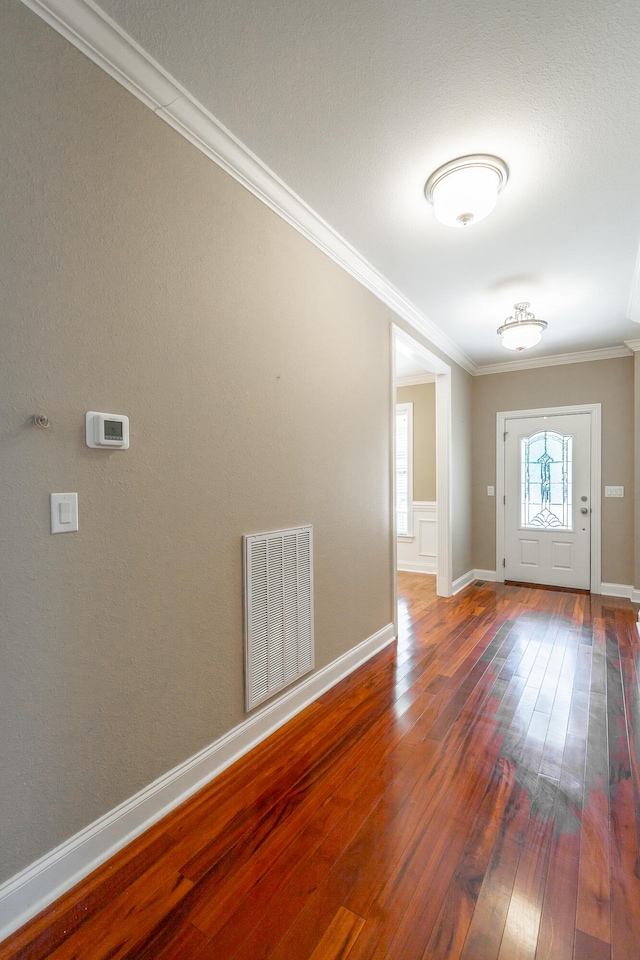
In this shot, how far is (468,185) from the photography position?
2014 millimetres

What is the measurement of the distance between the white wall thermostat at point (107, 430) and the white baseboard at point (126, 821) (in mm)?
1253

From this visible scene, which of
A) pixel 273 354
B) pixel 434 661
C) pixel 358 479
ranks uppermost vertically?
pixel 273 354

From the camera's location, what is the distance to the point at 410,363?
5.38 m

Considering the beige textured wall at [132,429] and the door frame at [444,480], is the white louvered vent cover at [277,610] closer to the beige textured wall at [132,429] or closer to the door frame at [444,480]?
the beige textured wall at [132,429]

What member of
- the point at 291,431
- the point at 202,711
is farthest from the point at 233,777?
the point at 291,431

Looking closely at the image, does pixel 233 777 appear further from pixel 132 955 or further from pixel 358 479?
pixel 358 479

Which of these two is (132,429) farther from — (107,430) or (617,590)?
(617,590)

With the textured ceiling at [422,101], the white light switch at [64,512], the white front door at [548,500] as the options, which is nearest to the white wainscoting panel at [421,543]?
the white front door at [548,500]

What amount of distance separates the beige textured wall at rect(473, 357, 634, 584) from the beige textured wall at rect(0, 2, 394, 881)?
3950 millimetres

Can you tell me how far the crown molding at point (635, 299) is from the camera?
9.96ft

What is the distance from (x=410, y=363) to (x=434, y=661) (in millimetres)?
3688

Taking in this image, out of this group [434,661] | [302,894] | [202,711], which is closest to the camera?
[302,894]

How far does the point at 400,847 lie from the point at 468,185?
2.80 m

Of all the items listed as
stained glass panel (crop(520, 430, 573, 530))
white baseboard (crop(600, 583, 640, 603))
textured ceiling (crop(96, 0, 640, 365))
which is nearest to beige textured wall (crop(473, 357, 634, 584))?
white baseboard (crop(600, 583, 640, 603))
